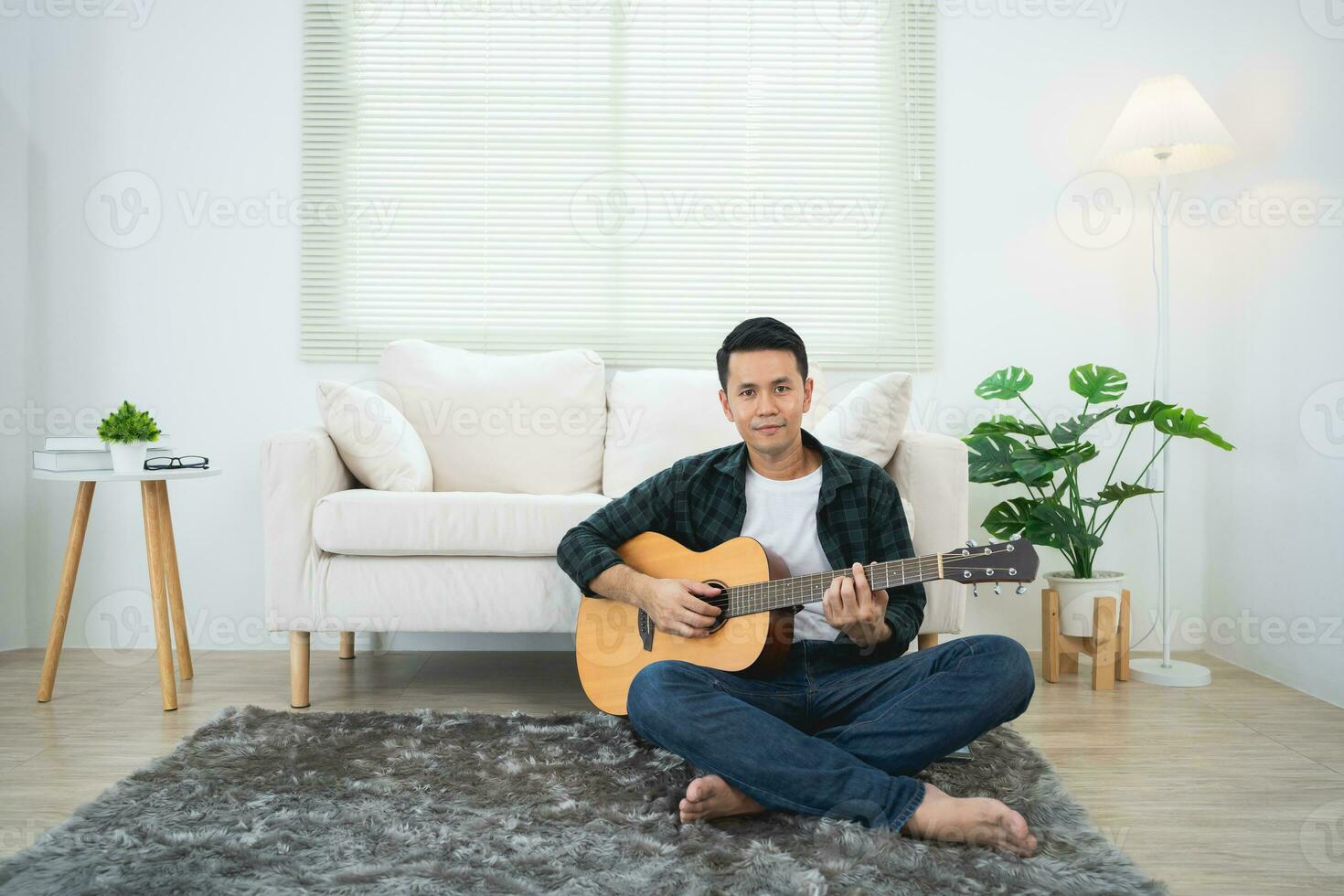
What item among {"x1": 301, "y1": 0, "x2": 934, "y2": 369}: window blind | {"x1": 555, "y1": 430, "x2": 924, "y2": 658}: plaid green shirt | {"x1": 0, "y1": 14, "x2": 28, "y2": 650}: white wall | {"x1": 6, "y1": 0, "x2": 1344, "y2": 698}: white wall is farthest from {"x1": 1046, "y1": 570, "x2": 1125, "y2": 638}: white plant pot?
{"x1": 0, "y1": 14, "x2": 28, "y2": 650}: white wall

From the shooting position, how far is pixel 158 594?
2223 millimetres

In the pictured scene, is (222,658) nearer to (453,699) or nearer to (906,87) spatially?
(453,699)

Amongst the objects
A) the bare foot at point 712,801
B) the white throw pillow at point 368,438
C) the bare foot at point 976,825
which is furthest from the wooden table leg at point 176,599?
the bare foot at point 976,825

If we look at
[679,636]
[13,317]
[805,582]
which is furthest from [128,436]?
[805,582]

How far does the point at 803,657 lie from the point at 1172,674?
1476mm

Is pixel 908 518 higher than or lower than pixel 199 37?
lower

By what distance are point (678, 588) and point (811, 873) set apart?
1.85 feet

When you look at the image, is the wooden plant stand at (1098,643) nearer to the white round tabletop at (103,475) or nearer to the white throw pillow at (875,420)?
the white throw pillow at (875,420)

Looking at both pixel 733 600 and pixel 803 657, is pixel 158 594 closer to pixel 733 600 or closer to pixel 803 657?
pixel 733 600

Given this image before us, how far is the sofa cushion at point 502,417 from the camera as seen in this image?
8.88 feet

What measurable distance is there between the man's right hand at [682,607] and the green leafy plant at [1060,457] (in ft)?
3.75

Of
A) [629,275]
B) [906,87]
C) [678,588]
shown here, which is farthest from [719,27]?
[678,588]

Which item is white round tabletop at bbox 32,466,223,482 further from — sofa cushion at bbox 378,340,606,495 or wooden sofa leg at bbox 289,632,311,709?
sofa cushion at bbox 378,340,606,495

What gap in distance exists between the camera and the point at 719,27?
9.75 ft
